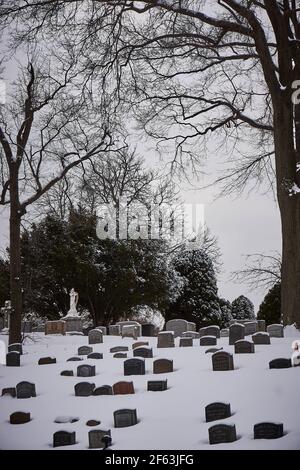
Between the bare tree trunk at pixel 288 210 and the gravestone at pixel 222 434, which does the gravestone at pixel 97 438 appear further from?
the bare tree trunk at pixel 288 210

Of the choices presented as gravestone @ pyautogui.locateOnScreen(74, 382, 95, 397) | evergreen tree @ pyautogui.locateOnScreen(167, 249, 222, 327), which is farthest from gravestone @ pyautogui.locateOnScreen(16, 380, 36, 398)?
evergreen tree @ pyautogui.locateOnScreen(167, 249, 222, 327)

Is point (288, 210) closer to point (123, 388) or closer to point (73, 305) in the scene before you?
point (123, 388)

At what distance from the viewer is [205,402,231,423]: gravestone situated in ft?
21.8

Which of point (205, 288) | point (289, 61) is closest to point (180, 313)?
point (205, 288)

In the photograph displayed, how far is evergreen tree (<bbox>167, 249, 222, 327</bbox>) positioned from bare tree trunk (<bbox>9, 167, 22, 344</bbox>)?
9822 millimetres

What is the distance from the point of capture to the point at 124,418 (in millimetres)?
6949

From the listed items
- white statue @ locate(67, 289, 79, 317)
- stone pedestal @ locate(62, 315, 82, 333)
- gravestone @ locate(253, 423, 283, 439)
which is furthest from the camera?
white statue @ locate(67, 289, 79, 317)

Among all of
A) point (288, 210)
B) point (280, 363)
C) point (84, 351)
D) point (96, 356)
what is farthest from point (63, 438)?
point (288, 210)

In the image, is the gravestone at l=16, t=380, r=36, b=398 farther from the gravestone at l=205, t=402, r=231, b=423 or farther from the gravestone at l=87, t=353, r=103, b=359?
the gravestone at l=205, t=402, r=231, b=423
